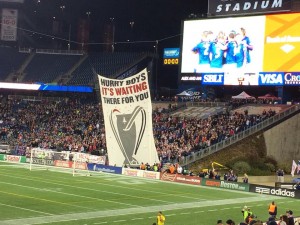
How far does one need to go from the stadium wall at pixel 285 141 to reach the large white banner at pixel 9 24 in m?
45.7

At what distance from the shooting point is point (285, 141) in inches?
2265

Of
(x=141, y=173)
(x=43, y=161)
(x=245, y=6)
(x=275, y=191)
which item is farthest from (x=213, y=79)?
(x=275, y=191)

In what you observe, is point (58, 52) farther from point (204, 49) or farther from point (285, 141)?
point (285, 141)

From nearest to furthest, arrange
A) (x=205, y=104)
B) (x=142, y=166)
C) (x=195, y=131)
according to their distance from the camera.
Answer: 1. (x=142, y=166)
2. (x=195, y=131)
3. (x=205, y=104)

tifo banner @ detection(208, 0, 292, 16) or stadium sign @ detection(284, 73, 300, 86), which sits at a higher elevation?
tifo banner @ detection(208, 0, 292, 16)

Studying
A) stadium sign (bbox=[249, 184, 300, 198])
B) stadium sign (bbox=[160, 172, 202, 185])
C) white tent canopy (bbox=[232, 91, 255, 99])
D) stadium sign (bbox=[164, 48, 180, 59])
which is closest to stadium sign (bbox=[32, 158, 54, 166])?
stadium sign (bbox=[160, 172, 202, 185])

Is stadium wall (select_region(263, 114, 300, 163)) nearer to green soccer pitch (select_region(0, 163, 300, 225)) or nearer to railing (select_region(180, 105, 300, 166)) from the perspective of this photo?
railing (select_region(180, 105, 300, 166))

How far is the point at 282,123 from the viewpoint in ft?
186

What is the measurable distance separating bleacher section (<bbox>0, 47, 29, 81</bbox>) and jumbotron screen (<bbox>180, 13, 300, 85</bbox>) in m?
31.9

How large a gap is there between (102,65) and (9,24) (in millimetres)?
15316

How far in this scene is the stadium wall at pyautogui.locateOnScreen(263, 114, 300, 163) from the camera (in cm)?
5678

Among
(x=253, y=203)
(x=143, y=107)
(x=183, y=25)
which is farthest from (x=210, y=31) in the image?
(x=253, y=203)

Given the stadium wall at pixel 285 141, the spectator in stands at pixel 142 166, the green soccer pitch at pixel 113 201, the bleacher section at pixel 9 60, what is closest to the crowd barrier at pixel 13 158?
the green soccer pitch at pixel 113 201

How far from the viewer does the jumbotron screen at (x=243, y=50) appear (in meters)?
56.6
